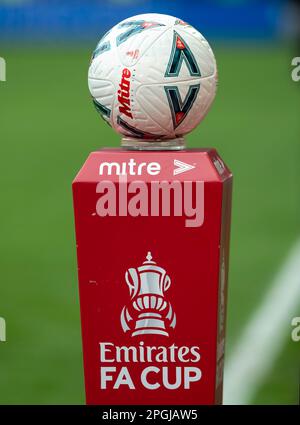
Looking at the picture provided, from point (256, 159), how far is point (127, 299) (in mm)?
8655

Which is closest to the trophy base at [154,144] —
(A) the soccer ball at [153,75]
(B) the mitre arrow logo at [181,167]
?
(A) the soccer ball at [153,75]

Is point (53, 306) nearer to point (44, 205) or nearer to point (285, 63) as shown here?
point (44, 205)

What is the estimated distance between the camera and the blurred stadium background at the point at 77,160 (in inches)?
257

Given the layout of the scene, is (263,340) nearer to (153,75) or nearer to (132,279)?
(132,279)

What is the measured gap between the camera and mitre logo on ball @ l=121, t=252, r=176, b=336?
4.71 meters

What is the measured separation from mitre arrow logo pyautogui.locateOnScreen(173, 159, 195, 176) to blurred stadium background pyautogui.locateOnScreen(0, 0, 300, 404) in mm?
1661

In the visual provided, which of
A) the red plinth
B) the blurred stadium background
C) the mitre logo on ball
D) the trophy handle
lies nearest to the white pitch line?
the blurred stadium background

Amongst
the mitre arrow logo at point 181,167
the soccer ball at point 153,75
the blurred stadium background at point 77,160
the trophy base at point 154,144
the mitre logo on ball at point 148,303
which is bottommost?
the blurred stadium background at point 77,160

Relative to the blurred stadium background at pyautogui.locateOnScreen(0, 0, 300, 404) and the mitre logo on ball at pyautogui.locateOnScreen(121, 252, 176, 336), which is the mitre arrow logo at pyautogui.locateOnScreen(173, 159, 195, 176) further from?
the blurred stadium background at pyautogui.locateOnScreen(0, 0, 300, 404)

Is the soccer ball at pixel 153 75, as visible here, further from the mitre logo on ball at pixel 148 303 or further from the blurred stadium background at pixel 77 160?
the blurred stadium background at pixel 77 160

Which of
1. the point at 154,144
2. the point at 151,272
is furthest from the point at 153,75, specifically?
the point at 151,272

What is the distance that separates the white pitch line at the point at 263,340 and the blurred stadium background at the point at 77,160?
0.09 ft

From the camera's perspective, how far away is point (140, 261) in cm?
471
